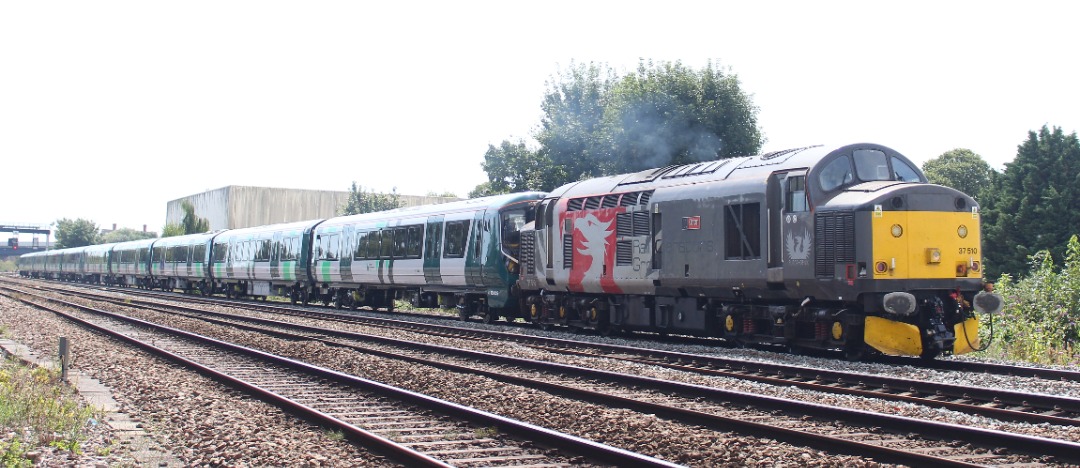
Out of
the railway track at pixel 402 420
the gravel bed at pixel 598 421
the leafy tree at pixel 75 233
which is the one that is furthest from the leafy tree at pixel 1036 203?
the leafy tree at pixel 75 233

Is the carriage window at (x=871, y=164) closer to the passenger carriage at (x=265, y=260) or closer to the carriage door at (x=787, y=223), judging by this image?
the carriage door at (x=787, y=223)

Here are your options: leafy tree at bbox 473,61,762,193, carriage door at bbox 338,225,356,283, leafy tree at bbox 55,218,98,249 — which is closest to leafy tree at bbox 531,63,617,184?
leafy tree at bbox 473,61,762,193

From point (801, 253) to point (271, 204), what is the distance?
254ft

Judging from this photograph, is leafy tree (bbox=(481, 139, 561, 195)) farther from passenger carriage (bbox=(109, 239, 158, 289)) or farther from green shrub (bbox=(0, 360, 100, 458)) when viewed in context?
green shrub (bbox=(0, 360, 100, 458))

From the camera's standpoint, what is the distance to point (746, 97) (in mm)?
37656

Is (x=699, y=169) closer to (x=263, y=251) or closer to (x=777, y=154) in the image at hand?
(x=777, y=154)

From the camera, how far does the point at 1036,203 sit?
55500 millimetres

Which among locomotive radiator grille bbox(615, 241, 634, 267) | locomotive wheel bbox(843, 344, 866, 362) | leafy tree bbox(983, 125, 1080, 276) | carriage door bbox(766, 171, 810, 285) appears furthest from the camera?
leafy tree bbox(983, 125, 1080, 276)

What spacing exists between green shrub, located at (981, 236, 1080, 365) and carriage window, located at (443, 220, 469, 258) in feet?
39.5

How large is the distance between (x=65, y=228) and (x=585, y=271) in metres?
140

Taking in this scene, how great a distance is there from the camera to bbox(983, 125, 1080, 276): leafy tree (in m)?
53.7

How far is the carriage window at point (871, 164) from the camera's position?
45.2 ft

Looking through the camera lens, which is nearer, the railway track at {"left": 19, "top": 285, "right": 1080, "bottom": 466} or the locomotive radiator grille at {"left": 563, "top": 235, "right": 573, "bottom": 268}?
the railway track at {"left": 19, "top": 285, "right": 1080, "bottom": 466}

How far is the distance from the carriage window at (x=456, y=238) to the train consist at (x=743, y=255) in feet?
0.18
